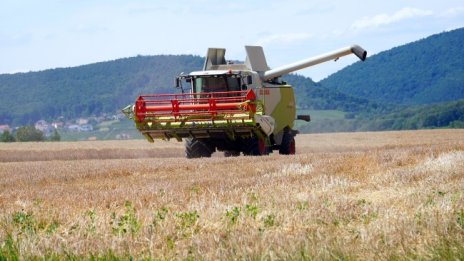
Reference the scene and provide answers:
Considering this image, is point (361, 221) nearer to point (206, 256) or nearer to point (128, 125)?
point (206, 256)

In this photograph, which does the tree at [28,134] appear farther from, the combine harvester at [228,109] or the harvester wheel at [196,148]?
the harvester wheel at [196,148]

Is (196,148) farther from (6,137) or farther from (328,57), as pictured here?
(6,137)

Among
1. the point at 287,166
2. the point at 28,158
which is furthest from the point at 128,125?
the point at 287,166

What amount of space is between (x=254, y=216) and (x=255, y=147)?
15224mm

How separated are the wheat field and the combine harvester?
849 centimetres

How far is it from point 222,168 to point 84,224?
296 inches

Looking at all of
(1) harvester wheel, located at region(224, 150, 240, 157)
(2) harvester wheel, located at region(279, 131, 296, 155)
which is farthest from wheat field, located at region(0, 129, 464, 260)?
(2) harvester wheel, located at region(279, 131, 296, 155)

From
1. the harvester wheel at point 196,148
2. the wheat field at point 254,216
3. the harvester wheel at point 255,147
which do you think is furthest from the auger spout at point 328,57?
the wheat field at point 254,216

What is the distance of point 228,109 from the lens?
865 inches

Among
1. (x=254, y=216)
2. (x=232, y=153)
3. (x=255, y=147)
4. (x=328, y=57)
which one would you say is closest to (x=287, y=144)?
(x=232, y=153)

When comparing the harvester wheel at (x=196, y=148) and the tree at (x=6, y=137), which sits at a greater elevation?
the harvester wheel at (x=196, y=148)

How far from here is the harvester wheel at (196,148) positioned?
23.6 m

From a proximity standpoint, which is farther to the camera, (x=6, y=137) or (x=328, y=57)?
(x=6, y=137)

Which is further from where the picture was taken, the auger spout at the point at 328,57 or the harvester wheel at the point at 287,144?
the auger spout at the point at 328,57
